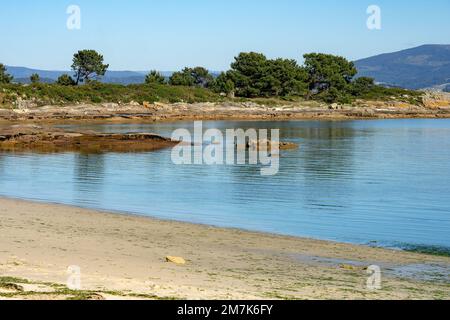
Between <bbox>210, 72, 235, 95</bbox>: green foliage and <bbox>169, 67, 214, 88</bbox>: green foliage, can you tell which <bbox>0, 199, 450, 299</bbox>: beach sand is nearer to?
<bbox>210, 72, 235, 95</bbox>: green foliage

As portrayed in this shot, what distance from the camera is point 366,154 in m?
41.6

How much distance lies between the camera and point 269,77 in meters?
110

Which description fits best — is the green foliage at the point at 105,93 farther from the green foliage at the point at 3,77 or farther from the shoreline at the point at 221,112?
the green foliage at the point at 3,77

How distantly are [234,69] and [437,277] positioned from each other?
345 feet

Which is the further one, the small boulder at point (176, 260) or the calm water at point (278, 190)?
the calm water at point (278, 190)

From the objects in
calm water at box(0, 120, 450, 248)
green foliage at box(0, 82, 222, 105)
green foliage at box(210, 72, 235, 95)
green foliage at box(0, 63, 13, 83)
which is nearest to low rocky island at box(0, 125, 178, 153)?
calm water at box(0, 120, 450, 248)

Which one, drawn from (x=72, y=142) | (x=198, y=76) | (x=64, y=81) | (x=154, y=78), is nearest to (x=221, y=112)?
(x=64, y=81)

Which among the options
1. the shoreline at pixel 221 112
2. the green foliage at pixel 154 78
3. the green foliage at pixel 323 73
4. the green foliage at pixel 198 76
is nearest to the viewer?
the shoreline at pixel 221 112

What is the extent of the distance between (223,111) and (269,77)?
20778 millimetres

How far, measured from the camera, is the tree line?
10775cm

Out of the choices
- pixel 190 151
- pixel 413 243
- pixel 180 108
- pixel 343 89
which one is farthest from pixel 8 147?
pixel 343 89

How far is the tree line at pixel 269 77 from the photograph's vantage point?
10775 cm

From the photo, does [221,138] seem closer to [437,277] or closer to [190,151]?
[190,151]

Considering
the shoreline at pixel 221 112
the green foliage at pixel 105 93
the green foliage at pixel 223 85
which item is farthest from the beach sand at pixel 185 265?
the green foliage at pixel 223 85
